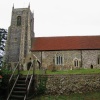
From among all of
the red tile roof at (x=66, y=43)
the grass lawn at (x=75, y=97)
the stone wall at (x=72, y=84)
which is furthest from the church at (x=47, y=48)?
the grass lawn at (x=75, y=97)

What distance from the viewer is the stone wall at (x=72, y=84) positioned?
21.6m

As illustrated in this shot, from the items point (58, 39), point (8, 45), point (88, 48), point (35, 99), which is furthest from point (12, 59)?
point (35, 99)

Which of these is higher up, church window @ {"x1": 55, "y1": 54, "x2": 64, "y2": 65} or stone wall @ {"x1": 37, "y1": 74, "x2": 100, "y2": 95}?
church window @ {"x1": 55, "y1": 54, "x2": 64, "y2": 65}

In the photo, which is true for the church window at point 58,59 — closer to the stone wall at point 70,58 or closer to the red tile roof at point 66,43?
the stone wall at point 70,58

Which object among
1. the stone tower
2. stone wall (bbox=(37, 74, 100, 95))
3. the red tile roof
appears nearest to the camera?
stone wall (bbox=(37, 74, 100, 95))

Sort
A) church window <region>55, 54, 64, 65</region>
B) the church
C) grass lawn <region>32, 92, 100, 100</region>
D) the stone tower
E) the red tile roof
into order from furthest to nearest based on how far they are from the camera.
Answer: the stone tower, church window <region>55, 54, 64, 65</region>, the red tile roof, the church, grass lawn <region>32, 92, 100, 100</region>

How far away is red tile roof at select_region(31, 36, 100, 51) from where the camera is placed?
139 ft

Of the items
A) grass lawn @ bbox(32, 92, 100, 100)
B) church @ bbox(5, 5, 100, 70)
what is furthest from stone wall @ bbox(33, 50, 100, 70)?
grass lawn @ bbox(32, 92, 100, 100)

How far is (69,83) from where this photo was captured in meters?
21.8

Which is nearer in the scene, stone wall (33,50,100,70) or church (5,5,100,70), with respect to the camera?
stone wall (33,50,100,70)

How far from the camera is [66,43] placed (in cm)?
4394

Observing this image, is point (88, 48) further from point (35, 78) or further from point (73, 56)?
point (35, 78)

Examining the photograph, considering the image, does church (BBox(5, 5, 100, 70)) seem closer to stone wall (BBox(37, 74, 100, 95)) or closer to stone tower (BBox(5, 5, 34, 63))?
stone tower (BBox(5, 5, 34, 63))

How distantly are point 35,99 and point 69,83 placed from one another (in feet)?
12.1
